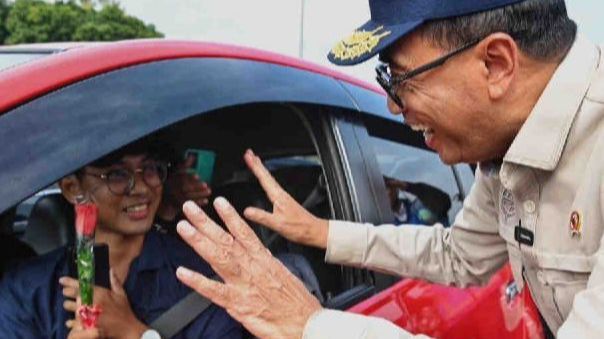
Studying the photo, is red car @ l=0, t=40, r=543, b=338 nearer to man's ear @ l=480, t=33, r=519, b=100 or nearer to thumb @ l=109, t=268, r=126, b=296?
thumb @ l=109, t=268, r=126, b=296

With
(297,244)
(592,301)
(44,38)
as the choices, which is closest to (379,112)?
(297,244)

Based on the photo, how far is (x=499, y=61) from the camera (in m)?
1.46

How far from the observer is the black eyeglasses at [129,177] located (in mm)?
1912

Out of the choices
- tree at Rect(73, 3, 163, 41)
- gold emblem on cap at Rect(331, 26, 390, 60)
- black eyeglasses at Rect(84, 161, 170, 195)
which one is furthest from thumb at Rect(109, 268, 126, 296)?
tree at Rect(73, 3, 163, 41)

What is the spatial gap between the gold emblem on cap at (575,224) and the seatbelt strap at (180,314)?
2.70 ft

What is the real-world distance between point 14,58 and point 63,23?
30186 millimetres

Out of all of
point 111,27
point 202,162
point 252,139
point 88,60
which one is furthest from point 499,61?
point 111,27

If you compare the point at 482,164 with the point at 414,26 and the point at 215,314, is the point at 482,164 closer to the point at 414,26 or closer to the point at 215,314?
the point at 414,26

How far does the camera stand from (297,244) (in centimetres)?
221

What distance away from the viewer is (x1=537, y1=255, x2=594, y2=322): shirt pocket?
57.8 inches

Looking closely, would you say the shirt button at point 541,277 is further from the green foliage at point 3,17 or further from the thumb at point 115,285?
the green foliage at point 3,17

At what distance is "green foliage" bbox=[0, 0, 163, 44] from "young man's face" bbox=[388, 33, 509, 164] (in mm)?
27941

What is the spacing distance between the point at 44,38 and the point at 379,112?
28.4m

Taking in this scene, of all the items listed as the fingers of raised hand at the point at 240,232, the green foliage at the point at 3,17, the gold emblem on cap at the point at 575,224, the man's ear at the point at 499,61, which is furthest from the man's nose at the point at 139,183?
the green foliage at the point at 3,17
